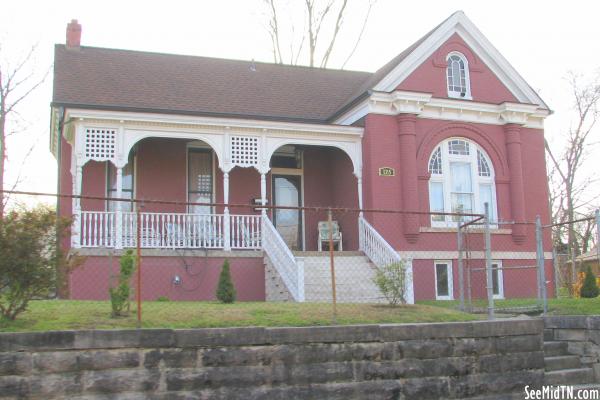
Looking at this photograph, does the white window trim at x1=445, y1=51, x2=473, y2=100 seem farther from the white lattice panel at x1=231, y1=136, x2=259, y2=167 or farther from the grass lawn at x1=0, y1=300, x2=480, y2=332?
the grass lawn at x1=0, y1=300, x2=480, y2=332

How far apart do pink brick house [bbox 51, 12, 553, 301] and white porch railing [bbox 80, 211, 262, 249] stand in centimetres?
6

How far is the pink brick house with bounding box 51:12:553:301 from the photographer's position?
1597cm

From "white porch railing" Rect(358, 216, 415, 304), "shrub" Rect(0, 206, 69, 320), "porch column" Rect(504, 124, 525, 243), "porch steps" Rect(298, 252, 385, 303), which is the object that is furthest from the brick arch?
"shrub" Rect(0, 206, 69, 320)

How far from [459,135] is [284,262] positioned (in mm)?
7056

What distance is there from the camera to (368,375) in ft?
27.1

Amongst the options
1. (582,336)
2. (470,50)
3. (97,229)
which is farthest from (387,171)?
(582,336)

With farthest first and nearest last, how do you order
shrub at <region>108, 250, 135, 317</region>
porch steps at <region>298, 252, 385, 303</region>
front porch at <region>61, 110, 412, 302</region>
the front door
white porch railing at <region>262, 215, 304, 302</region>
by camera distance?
the front door < front porch at <region>61, 110, 412, 302</region> < porch steps at <region>298, 252, 385, 303</region> < white porch railing at <region>262, 215, 304, 302</region> < shrub at <region>108, 250, 135, 317</region>

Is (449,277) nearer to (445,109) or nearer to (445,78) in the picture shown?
(445,109)

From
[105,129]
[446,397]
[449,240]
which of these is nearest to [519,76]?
[449,240]

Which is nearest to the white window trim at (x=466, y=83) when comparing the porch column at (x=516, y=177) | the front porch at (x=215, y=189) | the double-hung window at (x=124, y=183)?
the porch column at (x=516, y=177)

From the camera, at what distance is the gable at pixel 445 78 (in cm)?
1866

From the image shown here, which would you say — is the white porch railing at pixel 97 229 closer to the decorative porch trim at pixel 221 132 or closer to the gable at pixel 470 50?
the decorative porch trim at pixel 221 132

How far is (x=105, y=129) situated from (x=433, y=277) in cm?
930

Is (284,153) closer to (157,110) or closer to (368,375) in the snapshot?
(157,110)
